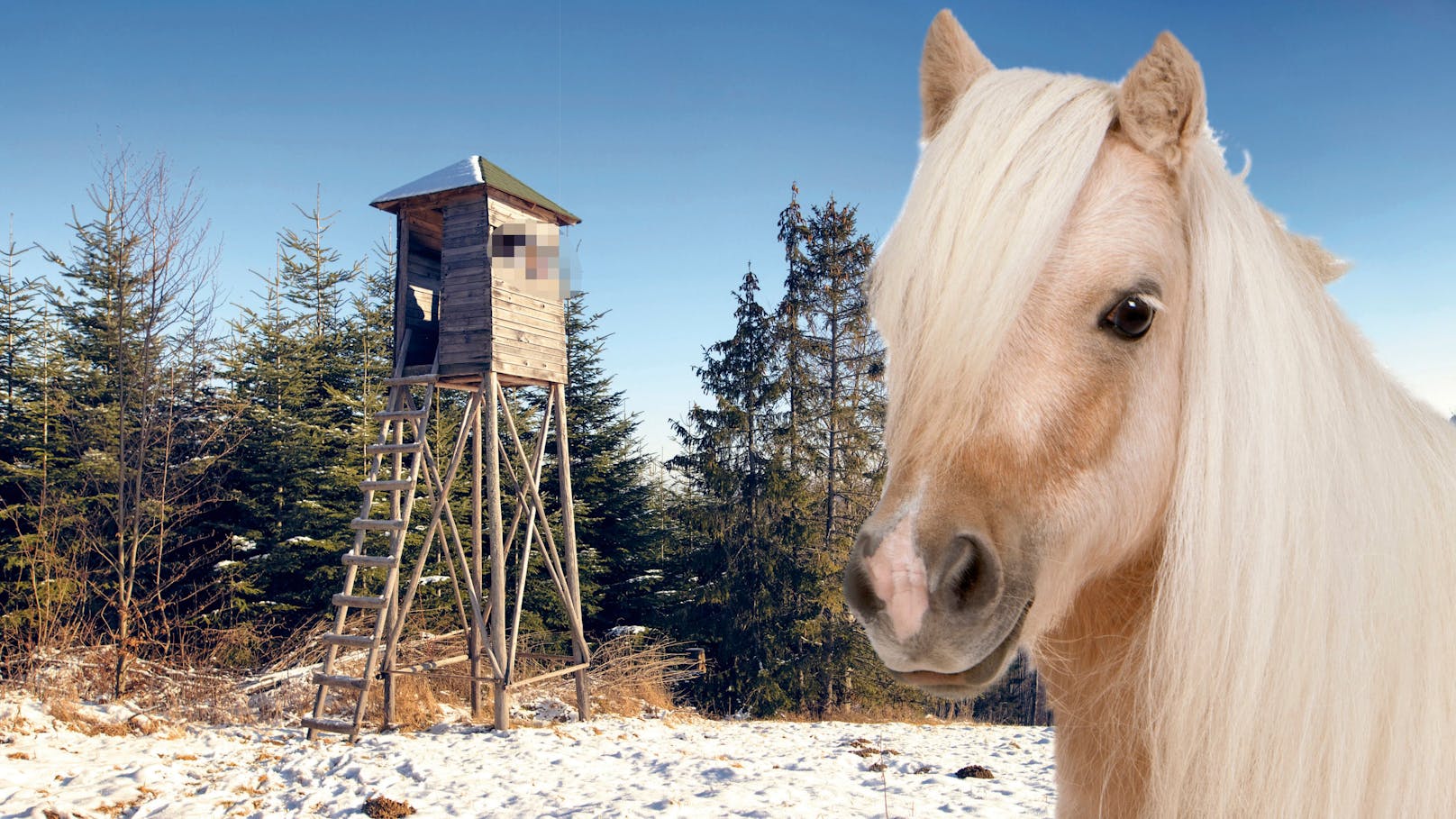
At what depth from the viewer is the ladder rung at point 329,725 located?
7.36m

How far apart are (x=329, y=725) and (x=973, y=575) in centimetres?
810

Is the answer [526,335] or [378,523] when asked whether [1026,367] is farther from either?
[526,335]

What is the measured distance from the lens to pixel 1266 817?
107cm

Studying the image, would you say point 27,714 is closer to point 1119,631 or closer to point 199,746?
point 199,746

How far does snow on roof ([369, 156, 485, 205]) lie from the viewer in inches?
322

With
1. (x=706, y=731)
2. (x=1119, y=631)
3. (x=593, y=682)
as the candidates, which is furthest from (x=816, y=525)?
(x=1119, y=631)

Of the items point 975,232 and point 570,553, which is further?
point 570,553

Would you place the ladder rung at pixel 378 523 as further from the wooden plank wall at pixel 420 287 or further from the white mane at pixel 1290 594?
the white mane at pixel 1290 594

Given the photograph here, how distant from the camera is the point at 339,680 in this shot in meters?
7.57

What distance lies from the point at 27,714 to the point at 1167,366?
35.0ft

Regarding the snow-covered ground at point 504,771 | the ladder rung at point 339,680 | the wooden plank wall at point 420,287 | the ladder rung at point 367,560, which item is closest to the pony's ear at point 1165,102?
the snow-covered ground at point 504,771

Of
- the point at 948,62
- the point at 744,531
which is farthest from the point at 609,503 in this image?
the point at 948,62

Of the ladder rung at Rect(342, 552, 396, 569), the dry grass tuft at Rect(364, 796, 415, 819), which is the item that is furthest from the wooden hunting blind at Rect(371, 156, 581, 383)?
the dry grass tuft at Rect(364, 796, 415, 819)

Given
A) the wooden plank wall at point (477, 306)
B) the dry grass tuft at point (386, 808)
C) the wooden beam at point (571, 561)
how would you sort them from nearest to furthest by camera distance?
the dry grass tuft at point (386, 808), the wooden plank wall at point (477, 306), the wooden beam at point (571, 561)
